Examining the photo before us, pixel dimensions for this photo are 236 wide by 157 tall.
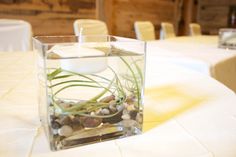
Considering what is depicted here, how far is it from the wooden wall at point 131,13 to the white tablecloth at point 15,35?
1884 millimetres

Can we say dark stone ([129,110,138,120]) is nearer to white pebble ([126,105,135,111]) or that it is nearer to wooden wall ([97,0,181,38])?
white pebble ([126,105,135,111])

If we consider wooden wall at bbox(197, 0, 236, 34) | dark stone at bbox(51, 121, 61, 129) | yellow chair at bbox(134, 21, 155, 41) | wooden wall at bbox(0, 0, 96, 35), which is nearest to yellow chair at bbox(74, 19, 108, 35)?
yellow chair at bbox(134, 21, 155, 41)

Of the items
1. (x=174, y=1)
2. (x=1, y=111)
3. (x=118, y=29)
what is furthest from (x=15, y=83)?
(x=174, y=1)

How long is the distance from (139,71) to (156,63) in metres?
0.61

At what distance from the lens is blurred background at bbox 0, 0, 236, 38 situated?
110 inches

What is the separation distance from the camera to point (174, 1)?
4.87 meters

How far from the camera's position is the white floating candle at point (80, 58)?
1.28 feet

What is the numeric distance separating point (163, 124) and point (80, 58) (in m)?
0.20

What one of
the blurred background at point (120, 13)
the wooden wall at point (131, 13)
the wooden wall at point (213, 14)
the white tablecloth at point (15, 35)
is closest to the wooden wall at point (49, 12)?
the blurred background at point (120, 13)

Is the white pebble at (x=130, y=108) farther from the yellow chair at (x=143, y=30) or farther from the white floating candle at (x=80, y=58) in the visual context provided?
the yellow chair at (x=143, y=30)

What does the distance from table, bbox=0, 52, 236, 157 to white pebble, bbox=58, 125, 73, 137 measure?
26 mm

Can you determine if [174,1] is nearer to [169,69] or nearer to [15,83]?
[169,69]

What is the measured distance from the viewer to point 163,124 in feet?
1.51

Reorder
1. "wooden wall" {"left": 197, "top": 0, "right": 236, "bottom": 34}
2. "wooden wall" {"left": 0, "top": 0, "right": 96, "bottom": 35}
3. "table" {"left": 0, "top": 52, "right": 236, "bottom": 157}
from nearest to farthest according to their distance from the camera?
"table" {"left": 0, "top": 52, "right": 236, "bottom": 157} < "wooden wall" {"left": 0, "top": 0, "right": 96, "bottom": 35} < "wooden wall" {"left": 197, "top": 0, "right": 236, "bottom": 34}
